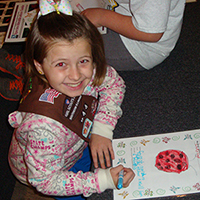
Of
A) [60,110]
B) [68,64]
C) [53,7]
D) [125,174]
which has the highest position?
[53,7]

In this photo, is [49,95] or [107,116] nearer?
[49,95]

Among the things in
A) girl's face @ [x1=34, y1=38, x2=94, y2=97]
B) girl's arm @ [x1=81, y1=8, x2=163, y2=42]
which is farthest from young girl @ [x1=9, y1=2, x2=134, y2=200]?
girl's arm @ [x1=81, y1=8, x2=163, y2=42]

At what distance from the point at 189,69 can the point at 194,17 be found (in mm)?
349

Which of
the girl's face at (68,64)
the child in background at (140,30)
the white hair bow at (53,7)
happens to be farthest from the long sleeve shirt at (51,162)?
the child in background at (140,30)

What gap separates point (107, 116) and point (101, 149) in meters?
0.13

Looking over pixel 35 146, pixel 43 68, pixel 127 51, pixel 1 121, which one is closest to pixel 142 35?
pixel 127 51

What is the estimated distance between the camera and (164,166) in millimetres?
745

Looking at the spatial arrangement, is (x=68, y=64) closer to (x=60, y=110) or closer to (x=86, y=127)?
(x=60, y=110)

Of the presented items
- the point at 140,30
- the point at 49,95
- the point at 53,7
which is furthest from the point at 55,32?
the point at 140,30

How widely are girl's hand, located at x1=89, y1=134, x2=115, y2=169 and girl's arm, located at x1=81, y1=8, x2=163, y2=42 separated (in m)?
0.41

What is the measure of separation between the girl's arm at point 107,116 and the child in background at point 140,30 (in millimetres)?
129

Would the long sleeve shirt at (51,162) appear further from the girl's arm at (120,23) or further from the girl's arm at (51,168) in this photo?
the girl's arm at (120,23)

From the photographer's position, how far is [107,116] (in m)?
0.91

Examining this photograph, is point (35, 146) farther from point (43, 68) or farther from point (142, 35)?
point (142, 35)
